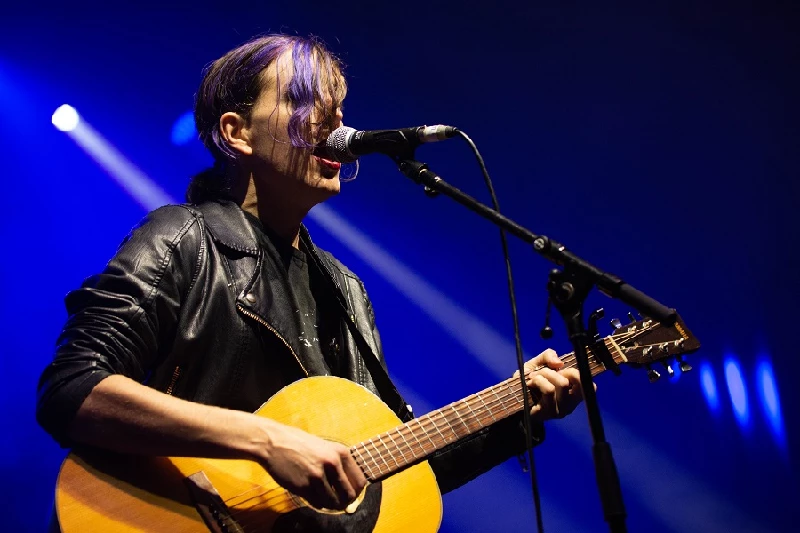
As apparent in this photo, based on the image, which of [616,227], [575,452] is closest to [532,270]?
[616,227]

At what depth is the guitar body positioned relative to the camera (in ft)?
6.39

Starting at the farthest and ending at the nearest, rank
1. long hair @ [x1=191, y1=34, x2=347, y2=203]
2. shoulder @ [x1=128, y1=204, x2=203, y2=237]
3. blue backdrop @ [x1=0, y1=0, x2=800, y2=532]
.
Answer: blue backdrop @ [x1=0, y1=0, x2=800, y2=532] < long hair @ [x1=191, y1=34, x2=347, y2=203] < shoulder @ [x1=128, y1=204, x2=203, y2=237]

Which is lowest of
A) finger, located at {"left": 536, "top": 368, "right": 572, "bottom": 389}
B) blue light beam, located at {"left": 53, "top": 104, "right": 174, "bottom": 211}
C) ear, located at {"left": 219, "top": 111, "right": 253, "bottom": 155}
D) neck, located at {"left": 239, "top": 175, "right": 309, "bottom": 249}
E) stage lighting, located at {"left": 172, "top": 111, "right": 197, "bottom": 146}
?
finger, located at {"left": 536, "top": 368, "right": 572, "bottom": 389}

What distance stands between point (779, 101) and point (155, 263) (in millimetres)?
5151

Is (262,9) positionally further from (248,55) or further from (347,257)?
(248,55)

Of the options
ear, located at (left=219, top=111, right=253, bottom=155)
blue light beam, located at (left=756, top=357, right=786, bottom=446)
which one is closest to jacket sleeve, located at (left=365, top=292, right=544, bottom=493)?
ear, located at (left=219, top=111, right=253, bottom=155)

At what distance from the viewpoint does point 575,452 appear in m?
5.21

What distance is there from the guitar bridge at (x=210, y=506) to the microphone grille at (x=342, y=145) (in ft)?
3.52

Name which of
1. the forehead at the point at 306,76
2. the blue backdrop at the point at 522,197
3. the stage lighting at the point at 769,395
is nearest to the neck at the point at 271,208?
the forehead at the point at 306,76

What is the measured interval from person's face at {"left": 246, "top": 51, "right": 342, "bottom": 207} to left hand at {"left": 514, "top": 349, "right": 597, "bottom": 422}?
1.07m

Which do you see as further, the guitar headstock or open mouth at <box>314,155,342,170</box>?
open mouth at <box>314,155,342,170</box>

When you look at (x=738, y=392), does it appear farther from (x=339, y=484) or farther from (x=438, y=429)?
(x=339, y=484)

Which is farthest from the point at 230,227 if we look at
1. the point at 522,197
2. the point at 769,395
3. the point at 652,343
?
Answer: the point at 769,395

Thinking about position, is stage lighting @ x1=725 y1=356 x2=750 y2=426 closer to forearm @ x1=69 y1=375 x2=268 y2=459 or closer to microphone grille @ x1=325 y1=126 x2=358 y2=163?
microphone grille @ x1=325 y1=126 x2=358 y2=163
